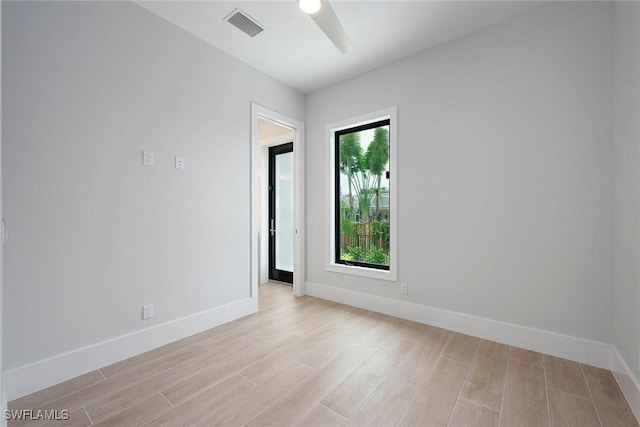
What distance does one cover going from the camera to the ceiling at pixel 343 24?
234cm

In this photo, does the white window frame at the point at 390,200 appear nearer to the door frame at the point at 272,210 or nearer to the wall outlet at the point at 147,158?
the door frame at the point at 272,210

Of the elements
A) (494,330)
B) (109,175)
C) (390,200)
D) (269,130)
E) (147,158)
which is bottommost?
(494,330)

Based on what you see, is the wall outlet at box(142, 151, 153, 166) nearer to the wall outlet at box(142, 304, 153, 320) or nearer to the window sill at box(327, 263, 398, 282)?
the wall outlet at box(142, 304, 153, 320)

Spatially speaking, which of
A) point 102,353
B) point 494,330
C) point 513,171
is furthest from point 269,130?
point 494,330

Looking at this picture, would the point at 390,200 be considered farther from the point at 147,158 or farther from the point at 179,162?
→ the point at 147,158

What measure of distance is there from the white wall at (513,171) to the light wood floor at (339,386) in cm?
48

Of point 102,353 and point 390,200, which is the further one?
point 390,200

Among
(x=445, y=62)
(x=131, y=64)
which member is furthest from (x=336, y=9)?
(x=131, y=64)

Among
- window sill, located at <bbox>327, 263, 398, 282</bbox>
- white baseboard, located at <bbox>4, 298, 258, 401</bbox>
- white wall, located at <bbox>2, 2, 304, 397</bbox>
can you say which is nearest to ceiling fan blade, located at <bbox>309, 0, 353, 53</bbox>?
white wall, located at <bbox>2, 2, 304, 397</bbox>

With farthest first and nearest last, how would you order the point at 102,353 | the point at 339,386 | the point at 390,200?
the point at 390,200, the point at 102,353, the point at 339,386

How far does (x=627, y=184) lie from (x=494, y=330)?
148 centimetres

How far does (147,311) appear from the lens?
2.39 m

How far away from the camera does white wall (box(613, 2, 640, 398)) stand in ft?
5.50

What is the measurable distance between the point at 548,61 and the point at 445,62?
0.84m
